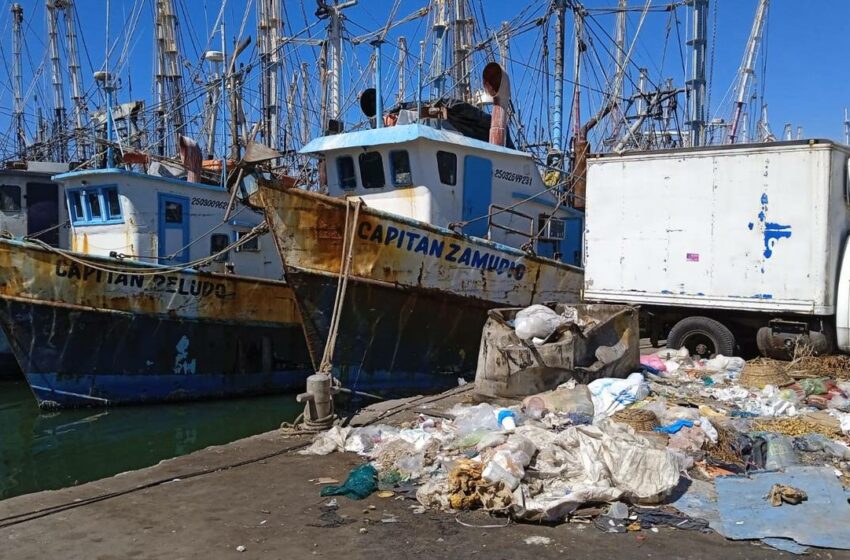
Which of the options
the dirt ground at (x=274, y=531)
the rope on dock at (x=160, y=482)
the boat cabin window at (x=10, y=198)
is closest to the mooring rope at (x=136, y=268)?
the rope on dock at (x=160, y=482)

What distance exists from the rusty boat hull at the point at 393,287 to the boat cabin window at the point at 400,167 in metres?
1.53

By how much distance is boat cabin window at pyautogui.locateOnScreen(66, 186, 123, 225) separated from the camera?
11.8 m

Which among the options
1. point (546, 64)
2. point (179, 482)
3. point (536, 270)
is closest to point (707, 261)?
point (536, 270)

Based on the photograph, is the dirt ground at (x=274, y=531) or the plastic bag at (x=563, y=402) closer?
the dirt ground at (x=274, y=531)

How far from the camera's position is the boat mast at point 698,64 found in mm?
13875

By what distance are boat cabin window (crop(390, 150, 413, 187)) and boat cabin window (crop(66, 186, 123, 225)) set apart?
470 cm

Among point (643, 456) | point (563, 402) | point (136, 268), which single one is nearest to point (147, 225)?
point (136, 268)

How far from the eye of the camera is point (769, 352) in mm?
8680

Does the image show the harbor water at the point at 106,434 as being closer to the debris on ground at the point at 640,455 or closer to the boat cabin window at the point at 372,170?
the boat cabin window at the point at 372,170

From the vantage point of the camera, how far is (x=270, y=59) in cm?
2083

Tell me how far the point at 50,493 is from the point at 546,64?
16.0 meters

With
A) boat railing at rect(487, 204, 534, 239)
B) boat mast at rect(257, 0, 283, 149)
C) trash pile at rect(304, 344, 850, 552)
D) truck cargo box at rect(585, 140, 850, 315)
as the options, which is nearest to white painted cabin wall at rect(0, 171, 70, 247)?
boat mast at rect(257, 0, 283, 149)

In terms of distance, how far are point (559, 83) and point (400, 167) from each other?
5647 mm

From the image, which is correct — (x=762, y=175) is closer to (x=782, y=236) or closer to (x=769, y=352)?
(x=782, y=236)
